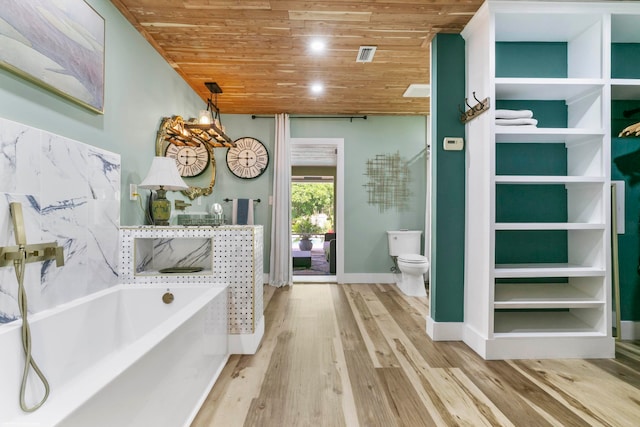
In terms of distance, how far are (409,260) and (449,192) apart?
1.44 meters

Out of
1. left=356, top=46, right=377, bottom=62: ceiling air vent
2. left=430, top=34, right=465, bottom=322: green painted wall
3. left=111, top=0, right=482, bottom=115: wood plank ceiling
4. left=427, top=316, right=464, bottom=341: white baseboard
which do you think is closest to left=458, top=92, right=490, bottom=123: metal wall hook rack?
left=430, top=34, right=465, bottom=322: green painted wall

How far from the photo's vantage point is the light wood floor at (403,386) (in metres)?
1.47

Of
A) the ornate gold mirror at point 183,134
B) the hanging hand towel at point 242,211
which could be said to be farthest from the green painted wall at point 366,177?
the ornate gold mirror at point 183,134

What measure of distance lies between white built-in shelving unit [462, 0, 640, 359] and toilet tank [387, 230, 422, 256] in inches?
64.0

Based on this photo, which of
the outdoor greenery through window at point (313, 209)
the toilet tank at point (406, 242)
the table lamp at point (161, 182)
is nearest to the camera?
the table lamp at point (161, 182)

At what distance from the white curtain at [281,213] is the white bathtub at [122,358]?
2093 millimetres

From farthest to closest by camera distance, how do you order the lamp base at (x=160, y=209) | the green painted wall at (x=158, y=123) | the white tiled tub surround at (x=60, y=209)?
1. the lamp base at (x=160, y=209)
2. the green painted wall at (x=158, y=123)
3. the white tiled tub surround at (x=60, y=209)

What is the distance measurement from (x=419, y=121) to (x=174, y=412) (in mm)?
4321

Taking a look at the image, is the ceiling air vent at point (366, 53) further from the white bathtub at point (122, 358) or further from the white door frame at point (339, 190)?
the white bathtub at point (122, 358)

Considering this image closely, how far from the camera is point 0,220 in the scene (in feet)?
4.08

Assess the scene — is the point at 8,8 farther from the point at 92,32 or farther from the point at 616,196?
the point at 616,196

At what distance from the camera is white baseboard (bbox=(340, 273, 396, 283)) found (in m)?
Answer: 4.28

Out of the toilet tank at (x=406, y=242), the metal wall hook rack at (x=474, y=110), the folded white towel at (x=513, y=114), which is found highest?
the metal wall hook rack at (x=474, y=110)

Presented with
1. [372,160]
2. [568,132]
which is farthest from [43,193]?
[372,160]
